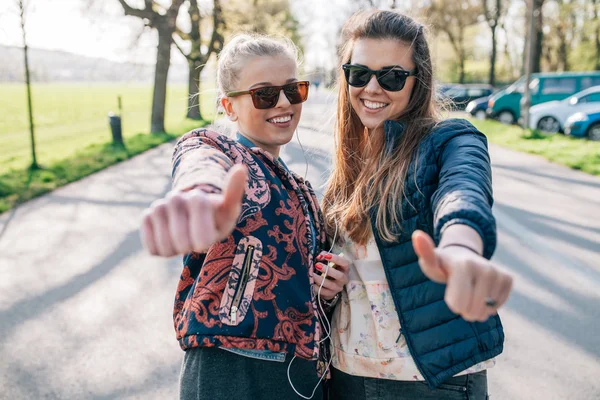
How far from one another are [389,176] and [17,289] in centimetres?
440

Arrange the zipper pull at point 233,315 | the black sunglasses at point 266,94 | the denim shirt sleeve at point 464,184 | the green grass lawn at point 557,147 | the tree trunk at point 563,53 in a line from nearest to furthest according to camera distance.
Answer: the denim shirt sleeve at point 464,184 < the zipper pull at point 233,315 < the black sunglasses at point 266,94 < the green grass lawn at point 557,147 < the tree trunk at point 563,53

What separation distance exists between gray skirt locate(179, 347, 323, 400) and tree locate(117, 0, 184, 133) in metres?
17.0

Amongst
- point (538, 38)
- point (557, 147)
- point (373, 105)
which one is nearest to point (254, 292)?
point (373, 105)

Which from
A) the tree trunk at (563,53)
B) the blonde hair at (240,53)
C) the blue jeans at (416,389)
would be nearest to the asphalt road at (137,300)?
the blonde hair at (240,53)

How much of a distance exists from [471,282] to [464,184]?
0.43 meters

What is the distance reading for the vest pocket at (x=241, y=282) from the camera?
155 centimetres

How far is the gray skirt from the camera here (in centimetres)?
161

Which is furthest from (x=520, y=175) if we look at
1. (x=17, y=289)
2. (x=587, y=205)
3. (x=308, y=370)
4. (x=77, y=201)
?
(x=308, y=370)

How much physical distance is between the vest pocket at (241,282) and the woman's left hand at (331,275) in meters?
0.26

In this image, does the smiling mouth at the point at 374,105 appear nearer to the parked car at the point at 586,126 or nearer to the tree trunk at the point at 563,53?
the parked car at the point at 586,126

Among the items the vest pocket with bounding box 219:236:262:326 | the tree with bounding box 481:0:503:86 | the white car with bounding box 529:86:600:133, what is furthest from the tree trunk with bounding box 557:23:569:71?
the vest pocket with bounding box 219:236:262:326

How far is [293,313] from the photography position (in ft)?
5.44

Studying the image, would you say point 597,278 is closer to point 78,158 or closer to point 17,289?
point 17,289

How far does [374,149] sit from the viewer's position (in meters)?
2.03
